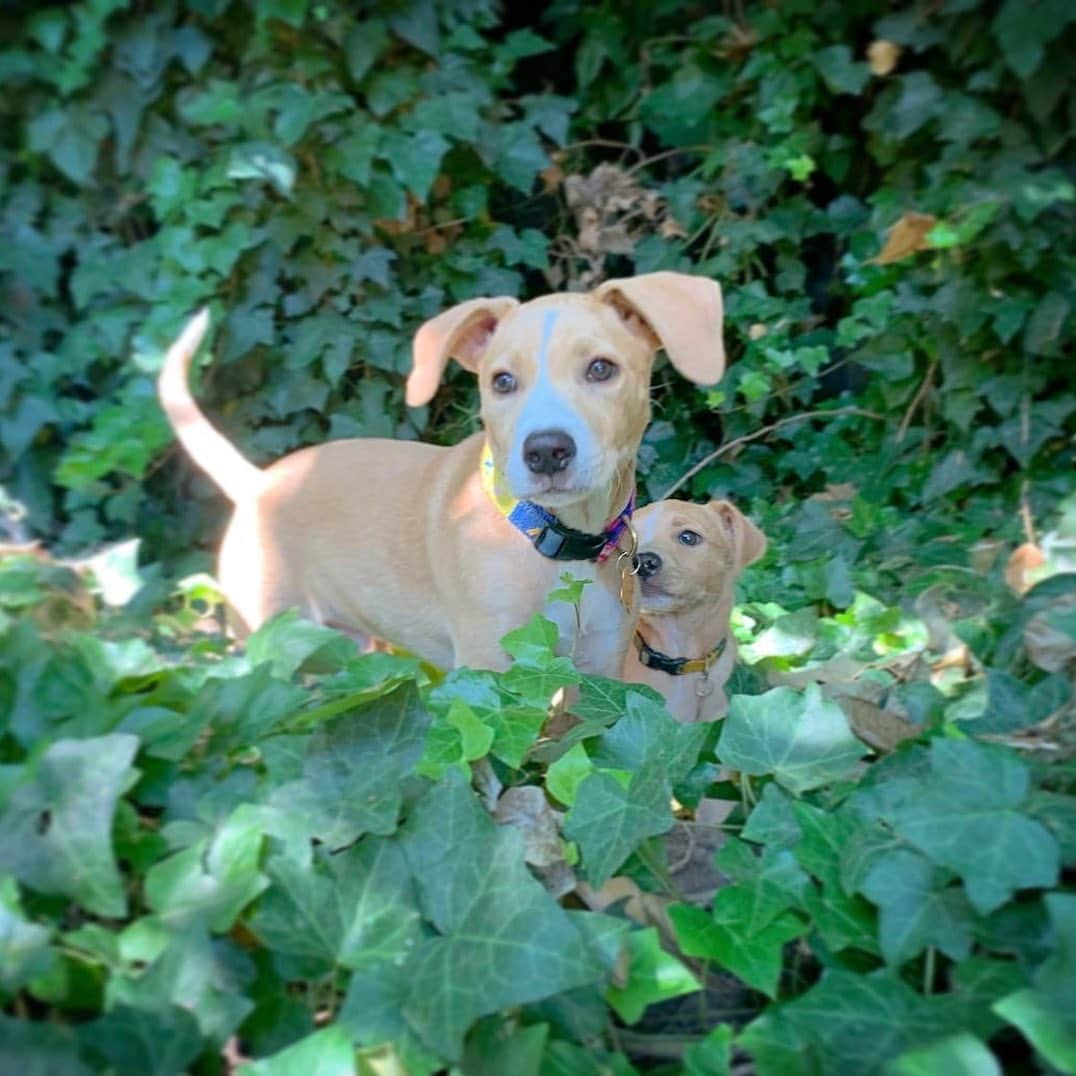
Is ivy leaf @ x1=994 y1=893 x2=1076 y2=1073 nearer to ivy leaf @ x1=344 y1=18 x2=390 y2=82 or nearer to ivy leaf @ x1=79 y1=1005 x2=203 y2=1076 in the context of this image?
ivy leaf @ x1=79 y1=1005 x2=203 y2=1076

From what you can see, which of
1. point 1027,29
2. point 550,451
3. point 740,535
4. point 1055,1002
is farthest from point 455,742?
point 1027,29

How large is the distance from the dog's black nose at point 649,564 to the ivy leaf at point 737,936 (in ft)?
5.94

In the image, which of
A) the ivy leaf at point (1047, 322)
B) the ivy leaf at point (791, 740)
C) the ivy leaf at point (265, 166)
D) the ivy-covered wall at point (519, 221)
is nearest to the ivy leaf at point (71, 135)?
the ivy-covered wall at point (519, 221)

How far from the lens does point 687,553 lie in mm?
3098

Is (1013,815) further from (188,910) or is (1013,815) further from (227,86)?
(227,86)

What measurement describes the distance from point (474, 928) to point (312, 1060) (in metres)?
0.20

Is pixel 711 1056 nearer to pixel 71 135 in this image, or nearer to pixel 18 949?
pixel 18 949

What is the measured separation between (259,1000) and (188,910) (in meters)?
0.12

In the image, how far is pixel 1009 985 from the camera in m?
1.10

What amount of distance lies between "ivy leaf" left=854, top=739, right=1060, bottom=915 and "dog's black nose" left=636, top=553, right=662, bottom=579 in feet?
5.88

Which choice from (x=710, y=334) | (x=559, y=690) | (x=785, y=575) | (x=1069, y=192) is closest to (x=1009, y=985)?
(x=559, y=690)

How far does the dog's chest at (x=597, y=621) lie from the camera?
2.75m

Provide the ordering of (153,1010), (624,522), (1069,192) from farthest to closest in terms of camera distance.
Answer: (1069,192)
(624,522)
(153,1010)

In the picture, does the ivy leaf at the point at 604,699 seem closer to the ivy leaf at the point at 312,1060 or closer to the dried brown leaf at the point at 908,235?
the ivy leaf at the point at 312,1060
